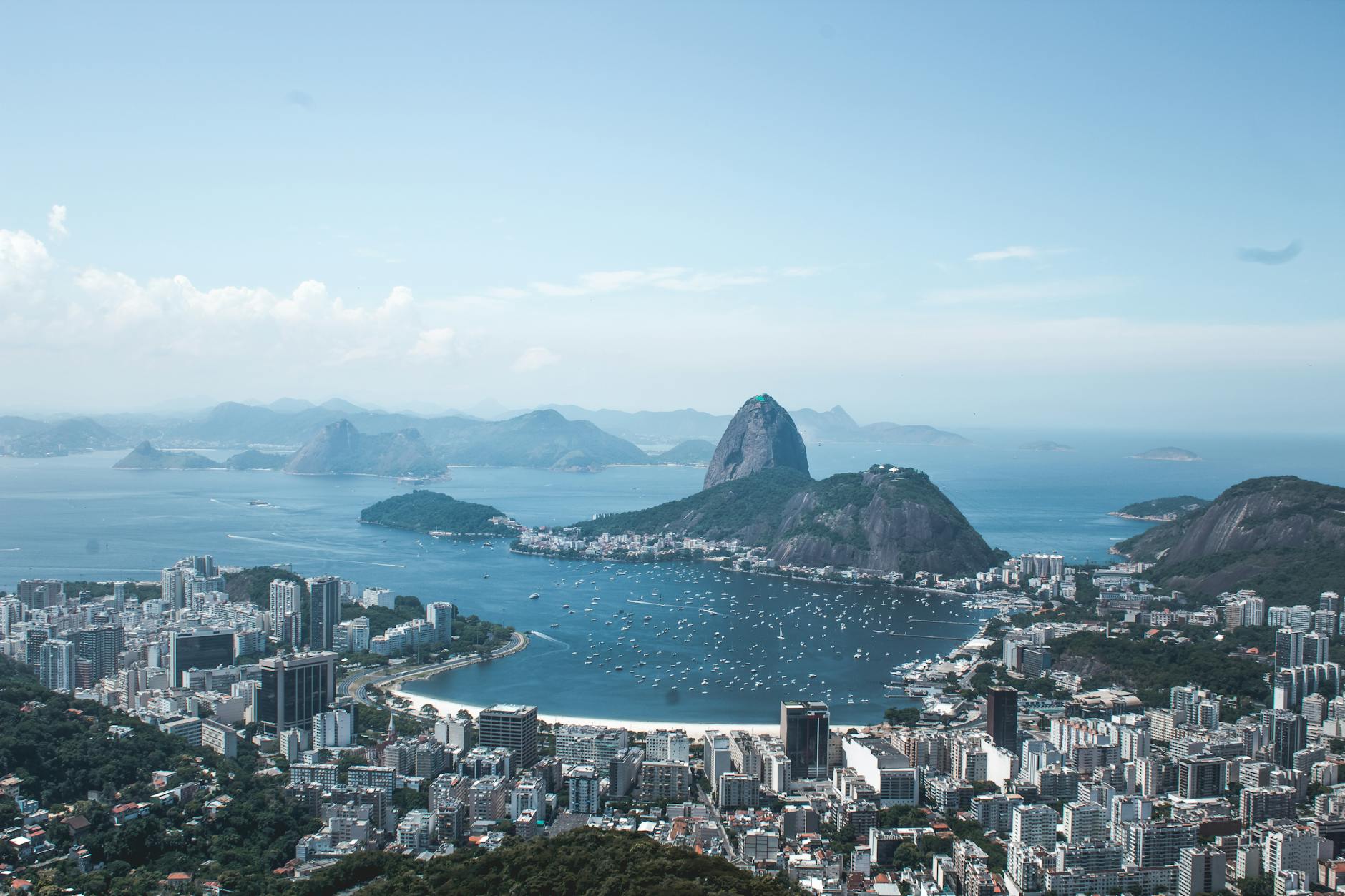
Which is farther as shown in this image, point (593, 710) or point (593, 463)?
point (593, 463)

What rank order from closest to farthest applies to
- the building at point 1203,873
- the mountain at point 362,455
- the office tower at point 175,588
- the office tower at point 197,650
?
the building at point 1203,873 < the office tower at point 197,650 < the office tower at point 175,588 < the mountain at point 362,455

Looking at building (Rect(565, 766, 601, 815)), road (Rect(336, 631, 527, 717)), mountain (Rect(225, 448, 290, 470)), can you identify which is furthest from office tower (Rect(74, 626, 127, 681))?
mountain (Rect(225, 448, 290, 470))

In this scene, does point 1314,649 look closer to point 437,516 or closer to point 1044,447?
point 437,516

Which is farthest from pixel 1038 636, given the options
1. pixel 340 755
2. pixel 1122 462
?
pixel 1122 462

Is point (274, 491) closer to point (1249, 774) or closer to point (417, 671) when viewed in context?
point (417, 671)

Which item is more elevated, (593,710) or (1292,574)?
(1292,574)

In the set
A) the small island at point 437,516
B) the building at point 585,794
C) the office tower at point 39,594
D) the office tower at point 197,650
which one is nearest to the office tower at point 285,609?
the office tower at point 197,650

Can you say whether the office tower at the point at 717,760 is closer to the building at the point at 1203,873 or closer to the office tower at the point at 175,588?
the building at the point at 1203,873
